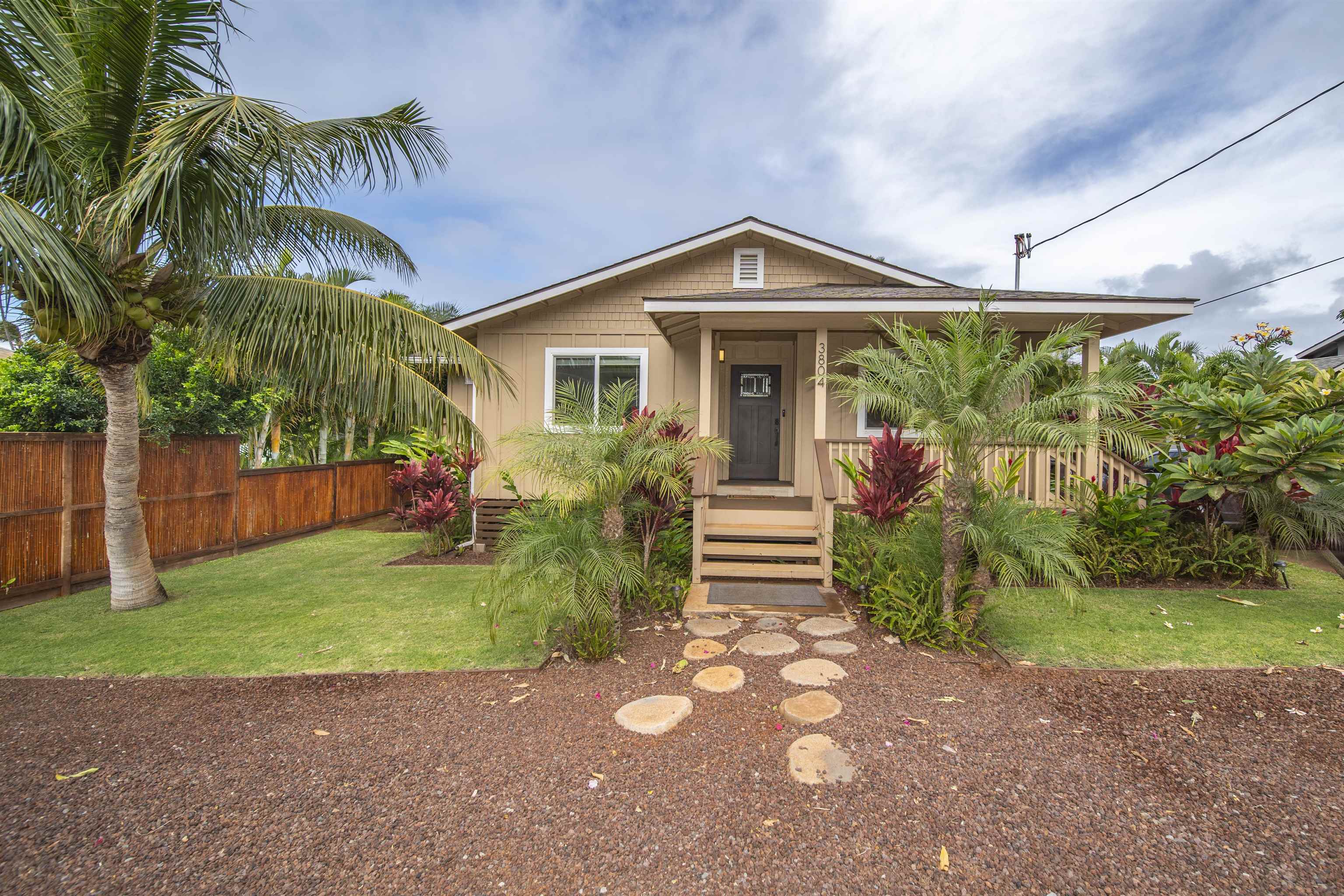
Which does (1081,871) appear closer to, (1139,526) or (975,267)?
(1139,526)

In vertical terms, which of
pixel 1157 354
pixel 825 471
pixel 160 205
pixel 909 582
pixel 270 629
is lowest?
pixel 270 629

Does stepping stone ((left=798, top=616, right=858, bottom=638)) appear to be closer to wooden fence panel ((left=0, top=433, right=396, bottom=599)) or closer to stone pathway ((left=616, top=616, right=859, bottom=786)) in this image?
stone pathway ((left=616, top=616, right=859, bottom=786))

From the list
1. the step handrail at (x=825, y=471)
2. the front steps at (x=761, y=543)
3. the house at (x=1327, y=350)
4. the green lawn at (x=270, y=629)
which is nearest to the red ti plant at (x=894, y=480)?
the step handrail at (x=825, y=471)

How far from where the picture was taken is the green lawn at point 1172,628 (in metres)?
4.16

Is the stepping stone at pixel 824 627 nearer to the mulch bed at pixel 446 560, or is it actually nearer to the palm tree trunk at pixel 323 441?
the mulch bed at pixel 446 560

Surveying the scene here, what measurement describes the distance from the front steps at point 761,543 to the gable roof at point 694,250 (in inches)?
148

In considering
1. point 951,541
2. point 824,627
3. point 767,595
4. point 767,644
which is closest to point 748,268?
point 767,595

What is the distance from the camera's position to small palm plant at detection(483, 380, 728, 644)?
416 centimetres

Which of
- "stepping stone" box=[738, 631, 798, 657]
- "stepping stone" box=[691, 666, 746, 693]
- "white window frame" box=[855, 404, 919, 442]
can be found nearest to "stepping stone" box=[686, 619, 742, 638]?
"stepping stone" box=[738, 631, 798, 657]

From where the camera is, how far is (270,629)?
502 centimetres

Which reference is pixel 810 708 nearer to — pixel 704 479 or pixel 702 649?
pixel 702 649

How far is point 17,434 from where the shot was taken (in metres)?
5.59

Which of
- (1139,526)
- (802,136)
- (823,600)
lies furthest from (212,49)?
(802,136)

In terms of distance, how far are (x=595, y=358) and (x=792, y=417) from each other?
10.2 feet
